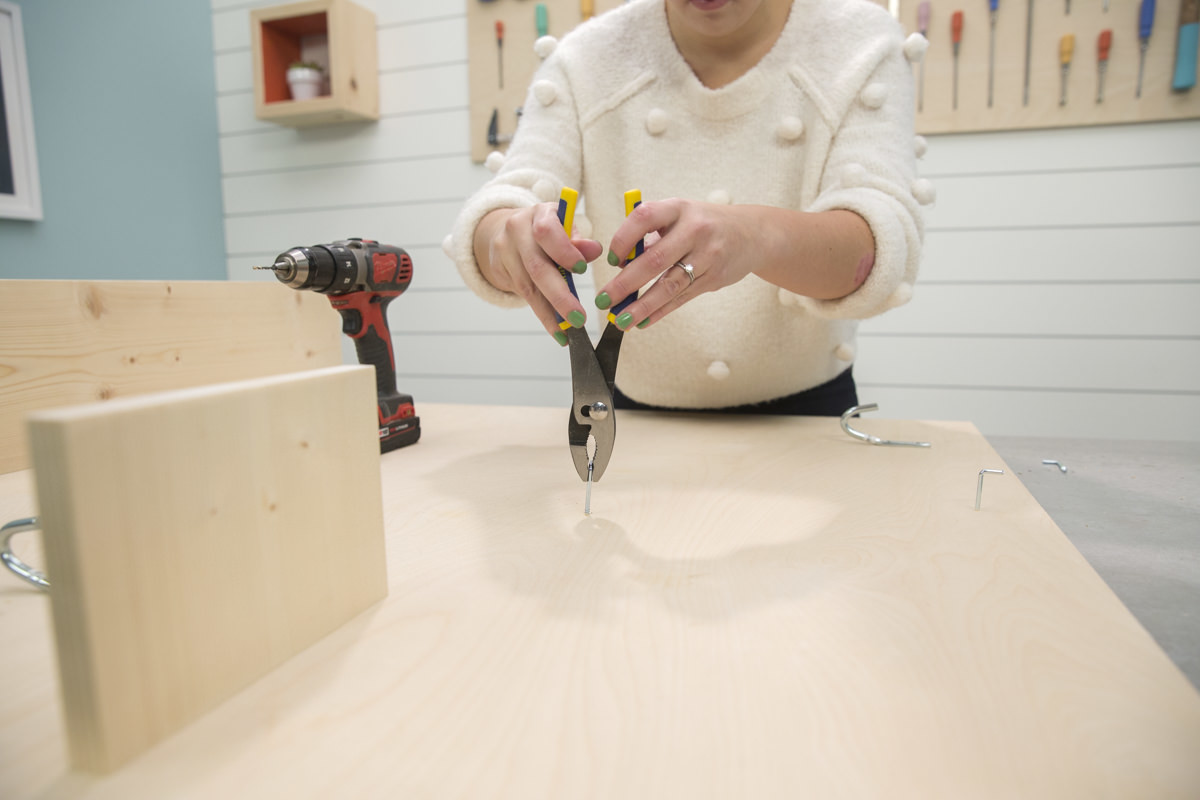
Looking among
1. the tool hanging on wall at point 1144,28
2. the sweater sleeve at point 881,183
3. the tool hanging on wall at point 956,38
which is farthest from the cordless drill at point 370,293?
the tool hanging on wall at point 1144,28

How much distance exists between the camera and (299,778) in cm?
28

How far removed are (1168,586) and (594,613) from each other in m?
0.68

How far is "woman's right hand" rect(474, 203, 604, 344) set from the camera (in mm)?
604

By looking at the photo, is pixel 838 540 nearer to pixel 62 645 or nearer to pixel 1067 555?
pixel 1067 555

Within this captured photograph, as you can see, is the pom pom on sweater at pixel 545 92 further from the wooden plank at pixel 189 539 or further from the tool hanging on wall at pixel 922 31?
the tool hanging on wall at pixel 922 31

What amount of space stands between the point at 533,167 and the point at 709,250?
16.9 inches

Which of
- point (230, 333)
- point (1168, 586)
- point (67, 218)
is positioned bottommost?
point (1168, 586)

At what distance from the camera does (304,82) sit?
1929 millimetres

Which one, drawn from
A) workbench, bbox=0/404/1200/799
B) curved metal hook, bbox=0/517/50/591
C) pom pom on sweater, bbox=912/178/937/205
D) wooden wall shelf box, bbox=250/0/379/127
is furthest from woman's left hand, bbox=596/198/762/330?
wooden wall shelf box, bbox=250/0/379/127

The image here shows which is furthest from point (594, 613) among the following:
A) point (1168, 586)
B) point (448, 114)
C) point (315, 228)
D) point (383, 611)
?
point (315, 228)

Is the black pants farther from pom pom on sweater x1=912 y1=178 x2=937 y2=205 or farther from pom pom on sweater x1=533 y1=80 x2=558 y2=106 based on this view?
pom pom on sweater x1=533 y1=80 x2=558 y2=106

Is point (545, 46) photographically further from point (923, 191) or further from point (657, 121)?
point (923, 191)

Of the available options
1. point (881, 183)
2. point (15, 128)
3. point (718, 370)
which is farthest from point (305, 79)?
point (881, 183)

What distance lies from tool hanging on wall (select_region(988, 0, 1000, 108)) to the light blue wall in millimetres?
2150
